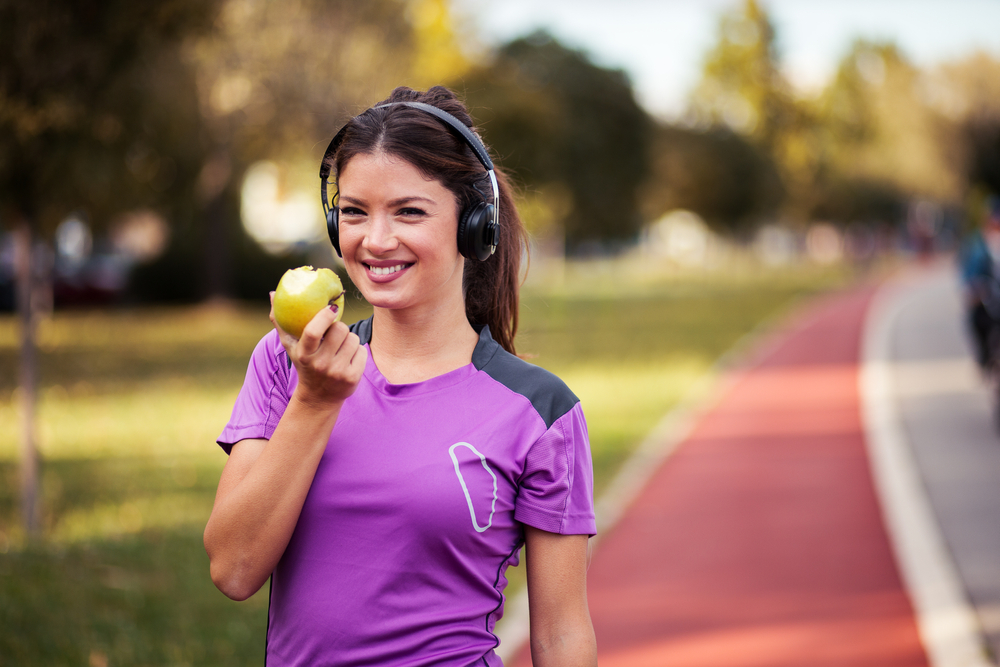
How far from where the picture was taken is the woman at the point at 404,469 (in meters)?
1.73

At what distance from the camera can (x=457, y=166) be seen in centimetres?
190

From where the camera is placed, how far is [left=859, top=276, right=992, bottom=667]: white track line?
5344mm

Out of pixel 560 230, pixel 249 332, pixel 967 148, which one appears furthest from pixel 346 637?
pixel 560 230

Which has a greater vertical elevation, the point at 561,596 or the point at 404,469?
the point at 404,469

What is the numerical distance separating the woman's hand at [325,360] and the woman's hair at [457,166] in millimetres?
384

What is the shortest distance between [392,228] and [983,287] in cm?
1041

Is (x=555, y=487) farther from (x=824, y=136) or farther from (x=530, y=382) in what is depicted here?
(x=824, y=136)

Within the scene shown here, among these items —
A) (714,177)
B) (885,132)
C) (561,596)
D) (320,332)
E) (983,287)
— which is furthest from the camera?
(885,132)

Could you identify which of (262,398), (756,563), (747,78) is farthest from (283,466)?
(747,78)

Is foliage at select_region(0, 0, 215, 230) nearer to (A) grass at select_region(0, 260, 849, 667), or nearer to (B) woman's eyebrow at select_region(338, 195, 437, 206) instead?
(A) grass at select_region(0, 260, 849, 667)

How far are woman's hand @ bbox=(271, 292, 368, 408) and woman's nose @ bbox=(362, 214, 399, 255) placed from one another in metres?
0.19

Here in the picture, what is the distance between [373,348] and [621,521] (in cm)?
625

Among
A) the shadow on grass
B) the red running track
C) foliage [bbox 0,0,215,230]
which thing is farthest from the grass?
foliage [bbox 0,0,215,230]

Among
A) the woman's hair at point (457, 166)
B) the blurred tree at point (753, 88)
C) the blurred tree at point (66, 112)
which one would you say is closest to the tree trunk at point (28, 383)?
the blurred tree at point (66, 112)
